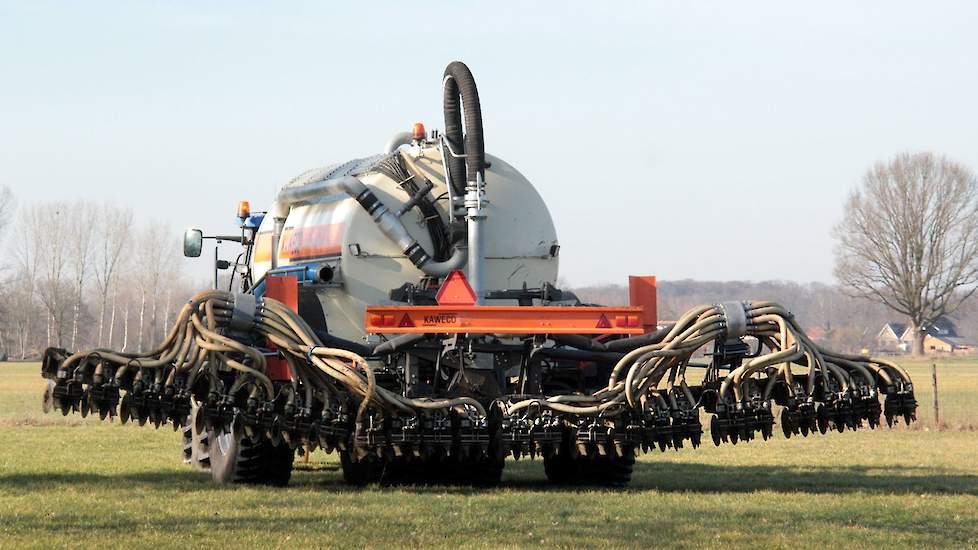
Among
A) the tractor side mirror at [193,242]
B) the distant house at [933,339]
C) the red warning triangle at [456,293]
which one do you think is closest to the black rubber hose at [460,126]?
the red warning triangle at [456,293]

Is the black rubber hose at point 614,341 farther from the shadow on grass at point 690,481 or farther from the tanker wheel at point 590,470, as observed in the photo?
the shadow on grass at point 690,481

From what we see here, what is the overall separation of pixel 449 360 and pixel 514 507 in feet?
4.97

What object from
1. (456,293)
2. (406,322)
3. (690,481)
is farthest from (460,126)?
(690,481)

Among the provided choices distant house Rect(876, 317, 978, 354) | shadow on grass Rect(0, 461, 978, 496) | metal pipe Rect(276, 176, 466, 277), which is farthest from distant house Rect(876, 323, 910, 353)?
metal pipe Rect(276, 176, 466, 277)

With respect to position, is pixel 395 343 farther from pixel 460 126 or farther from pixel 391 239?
pixel 460 126

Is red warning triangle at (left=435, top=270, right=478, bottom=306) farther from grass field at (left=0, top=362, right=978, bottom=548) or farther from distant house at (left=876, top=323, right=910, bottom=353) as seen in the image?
distant house at (left=876, top=323, right=910, bottom=353)

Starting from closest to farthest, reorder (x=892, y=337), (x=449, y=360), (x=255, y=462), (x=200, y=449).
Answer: (x=449, y=360) < (x=255, y=462) < (x=200, y=449) < (x=892, y=337)

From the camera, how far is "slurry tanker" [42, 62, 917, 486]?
1034 cm

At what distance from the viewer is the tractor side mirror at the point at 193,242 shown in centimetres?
1584

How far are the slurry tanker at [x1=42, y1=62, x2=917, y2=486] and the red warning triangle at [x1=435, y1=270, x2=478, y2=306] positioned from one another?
0.01 meters

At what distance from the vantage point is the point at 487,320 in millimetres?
10789

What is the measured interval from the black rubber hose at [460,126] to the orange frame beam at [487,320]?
193 cm

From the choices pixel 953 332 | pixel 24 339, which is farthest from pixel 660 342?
pixel 953 332

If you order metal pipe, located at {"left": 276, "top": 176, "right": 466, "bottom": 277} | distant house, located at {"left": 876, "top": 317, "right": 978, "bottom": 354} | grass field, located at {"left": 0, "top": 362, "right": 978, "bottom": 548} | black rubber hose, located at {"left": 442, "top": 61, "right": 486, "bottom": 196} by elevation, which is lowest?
grass field, located at {"left": 0, "top": 362, "right": 978, "bottom": 548}
